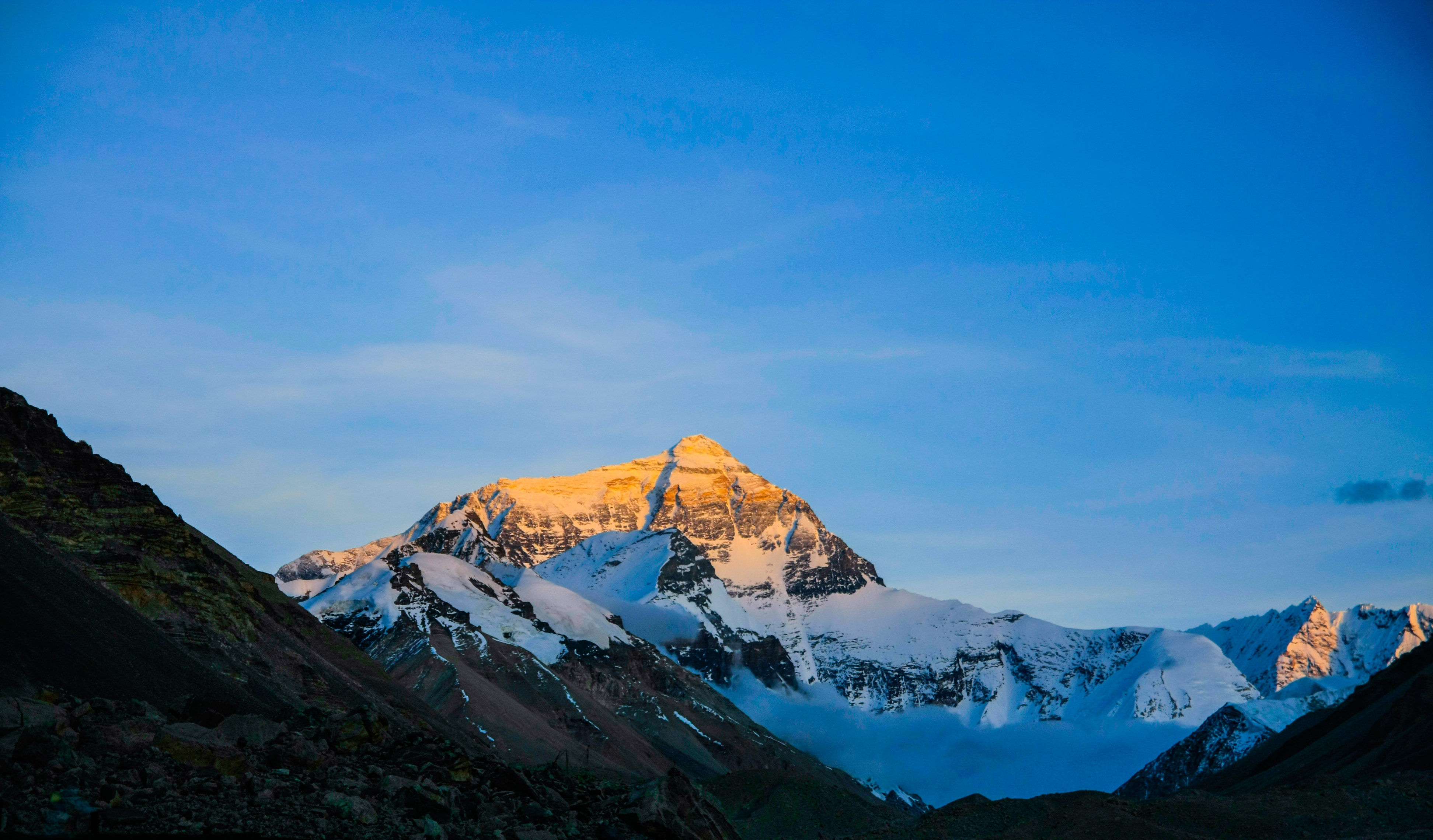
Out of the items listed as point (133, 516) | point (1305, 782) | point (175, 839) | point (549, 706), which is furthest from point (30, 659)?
point (549, 706)

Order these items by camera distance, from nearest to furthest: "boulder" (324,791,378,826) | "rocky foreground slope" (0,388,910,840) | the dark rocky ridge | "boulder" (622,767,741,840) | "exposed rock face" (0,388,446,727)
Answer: the dark rocky ridge, "rocky foreground slope" (0,388,910,840), "boulder" (324,791,378,826), "boulder" (622,767,741,840), "exposed rock face" (0,388,446,727)

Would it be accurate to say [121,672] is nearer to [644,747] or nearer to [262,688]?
[262,688]

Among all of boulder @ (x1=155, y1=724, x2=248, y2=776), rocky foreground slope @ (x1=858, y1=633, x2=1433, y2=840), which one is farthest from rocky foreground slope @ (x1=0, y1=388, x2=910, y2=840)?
rocky foreground slope @ (x1=858, y1=633, x2=1433, y2=840)

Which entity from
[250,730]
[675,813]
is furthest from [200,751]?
[675,813]

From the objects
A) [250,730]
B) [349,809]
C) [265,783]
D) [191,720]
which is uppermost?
[250,730]

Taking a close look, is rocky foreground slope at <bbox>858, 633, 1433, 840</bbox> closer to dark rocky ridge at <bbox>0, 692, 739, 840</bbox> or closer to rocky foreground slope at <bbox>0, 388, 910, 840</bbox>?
rocky foreground slope at <bbox>0, 388, 910, 840</bbox>

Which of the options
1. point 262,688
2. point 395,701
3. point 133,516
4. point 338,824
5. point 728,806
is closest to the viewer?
point 338,824

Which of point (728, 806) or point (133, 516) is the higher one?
point (133, 516)

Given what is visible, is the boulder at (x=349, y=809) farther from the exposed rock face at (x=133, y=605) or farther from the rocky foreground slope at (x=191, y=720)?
the exposed rock face at (x=133, y=605)

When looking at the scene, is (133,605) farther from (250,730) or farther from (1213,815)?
(1213,815)

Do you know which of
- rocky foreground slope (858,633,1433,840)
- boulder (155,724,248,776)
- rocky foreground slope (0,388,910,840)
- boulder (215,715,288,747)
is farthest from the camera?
rocky foreground slope (858,633,1433,840)

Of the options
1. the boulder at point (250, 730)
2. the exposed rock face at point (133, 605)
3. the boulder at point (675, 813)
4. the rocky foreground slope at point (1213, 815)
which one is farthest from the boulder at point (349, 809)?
the rocky foreground slope at point (1213, 815)

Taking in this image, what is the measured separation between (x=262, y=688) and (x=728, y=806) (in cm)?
4285

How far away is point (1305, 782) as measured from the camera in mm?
62719
